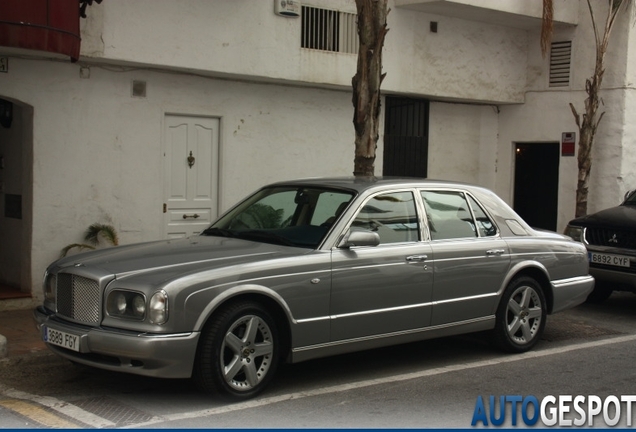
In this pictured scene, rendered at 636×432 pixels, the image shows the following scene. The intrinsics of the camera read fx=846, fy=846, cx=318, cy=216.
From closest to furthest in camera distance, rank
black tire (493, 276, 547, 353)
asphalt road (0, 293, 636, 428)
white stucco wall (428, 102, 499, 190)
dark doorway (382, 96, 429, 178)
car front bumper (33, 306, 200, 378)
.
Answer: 1. car front bumper (33, 306, 200, 378)
2. asphalt road (0, 293, 636, 428)
3. black tire (493, 276, 547, 353)
4. dark doorway (382, 96, 429, 178)
5. white stucco wall (428, 102, 499, 190)

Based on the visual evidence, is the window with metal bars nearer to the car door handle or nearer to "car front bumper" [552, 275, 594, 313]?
"car front bumper" [552, 275, 594, 313]

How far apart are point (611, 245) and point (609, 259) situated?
200mm

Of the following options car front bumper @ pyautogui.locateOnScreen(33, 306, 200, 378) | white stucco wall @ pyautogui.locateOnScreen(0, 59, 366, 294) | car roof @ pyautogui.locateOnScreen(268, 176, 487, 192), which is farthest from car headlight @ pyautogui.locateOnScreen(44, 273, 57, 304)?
white stucco wall @ pyautogui.locateOnScreen(0, 59, 366, 294)

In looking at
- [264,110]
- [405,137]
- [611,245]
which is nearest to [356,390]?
[611,245]

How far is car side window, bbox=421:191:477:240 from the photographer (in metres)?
7.48

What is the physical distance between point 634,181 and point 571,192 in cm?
108

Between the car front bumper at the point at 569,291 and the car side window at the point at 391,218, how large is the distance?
1.88m

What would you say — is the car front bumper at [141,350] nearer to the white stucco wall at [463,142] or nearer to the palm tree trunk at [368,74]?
the palm tree trunk at [368,74]

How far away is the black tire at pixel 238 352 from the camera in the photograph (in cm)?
→ 593

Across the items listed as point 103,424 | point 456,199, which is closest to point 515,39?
point 456,199

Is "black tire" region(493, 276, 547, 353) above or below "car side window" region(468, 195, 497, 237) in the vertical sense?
below

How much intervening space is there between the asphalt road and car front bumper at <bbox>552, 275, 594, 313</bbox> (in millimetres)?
429

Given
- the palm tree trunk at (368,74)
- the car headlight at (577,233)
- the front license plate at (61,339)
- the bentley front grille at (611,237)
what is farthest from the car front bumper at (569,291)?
the front license plate at (61,339)

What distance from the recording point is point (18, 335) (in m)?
8.26
